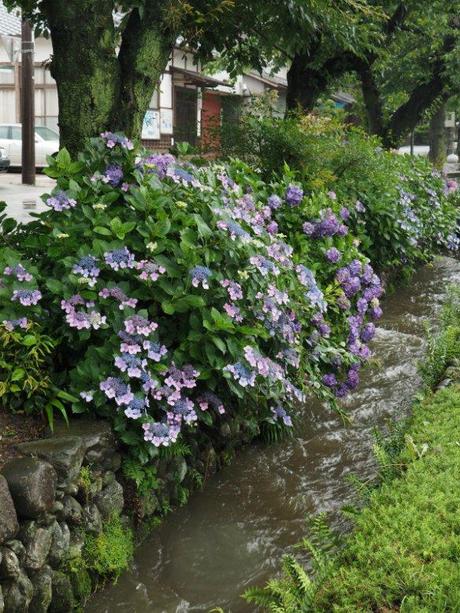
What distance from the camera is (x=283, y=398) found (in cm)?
452

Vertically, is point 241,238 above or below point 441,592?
above

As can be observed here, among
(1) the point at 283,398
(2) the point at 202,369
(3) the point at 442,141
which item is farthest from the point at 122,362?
(3) the point at 442,141

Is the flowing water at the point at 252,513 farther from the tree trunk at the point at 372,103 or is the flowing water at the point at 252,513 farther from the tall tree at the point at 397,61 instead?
the tree trunk at the point at 372,103

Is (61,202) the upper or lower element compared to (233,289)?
upper

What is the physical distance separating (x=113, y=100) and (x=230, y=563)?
322 cm

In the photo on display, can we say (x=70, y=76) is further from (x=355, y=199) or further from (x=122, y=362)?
(x=355, y=199)

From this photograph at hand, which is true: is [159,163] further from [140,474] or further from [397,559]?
[397,559]

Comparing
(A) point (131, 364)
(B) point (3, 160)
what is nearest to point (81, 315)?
(A) point (131, 364)

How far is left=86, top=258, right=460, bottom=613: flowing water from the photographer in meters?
3.47

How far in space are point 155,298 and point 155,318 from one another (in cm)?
12

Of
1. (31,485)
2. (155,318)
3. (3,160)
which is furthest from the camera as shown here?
(3,160)

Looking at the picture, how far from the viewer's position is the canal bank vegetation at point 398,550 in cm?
251

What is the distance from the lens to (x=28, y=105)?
17.1 metres

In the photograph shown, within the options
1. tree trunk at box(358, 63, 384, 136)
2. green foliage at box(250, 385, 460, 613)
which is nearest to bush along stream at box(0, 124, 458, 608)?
green foliage at box(250, 385, 460, 613)
